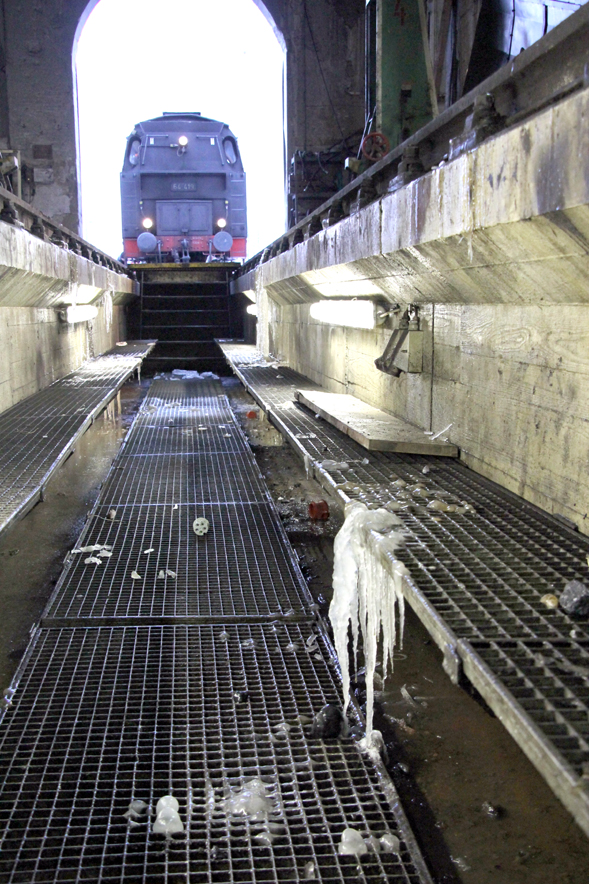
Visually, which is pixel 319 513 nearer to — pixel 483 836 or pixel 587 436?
pixel 587 436

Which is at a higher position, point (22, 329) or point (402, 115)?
point (402, 115)

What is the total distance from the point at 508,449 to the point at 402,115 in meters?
5.33

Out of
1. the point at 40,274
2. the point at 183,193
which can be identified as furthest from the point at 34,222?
the point at 183,193

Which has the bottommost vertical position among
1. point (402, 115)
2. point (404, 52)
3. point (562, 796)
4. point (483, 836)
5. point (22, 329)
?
point (483, 836)

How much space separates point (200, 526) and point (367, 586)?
92.7 inches

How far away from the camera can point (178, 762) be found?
8.89 ft

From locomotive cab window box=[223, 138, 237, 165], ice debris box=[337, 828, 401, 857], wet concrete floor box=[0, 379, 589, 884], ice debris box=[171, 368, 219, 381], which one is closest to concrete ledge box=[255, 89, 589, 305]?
wet concrete floor box=[0, 379, 589, 884]

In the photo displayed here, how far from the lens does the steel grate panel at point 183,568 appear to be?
3988 mm

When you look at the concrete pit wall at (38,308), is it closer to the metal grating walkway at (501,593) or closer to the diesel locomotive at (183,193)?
the metal grating walkway at (501,593)

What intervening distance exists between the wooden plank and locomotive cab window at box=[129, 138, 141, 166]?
49.9ft

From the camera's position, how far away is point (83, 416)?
6.82 meters

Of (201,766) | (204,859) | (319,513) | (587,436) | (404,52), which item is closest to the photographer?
(204,859)

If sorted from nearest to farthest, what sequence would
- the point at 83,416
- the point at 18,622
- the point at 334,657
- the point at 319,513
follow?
the point at 334,657, the point at 18,622, the point at 319,513, the point at 83,416

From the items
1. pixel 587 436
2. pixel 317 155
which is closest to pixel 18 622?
pixel 587 436
